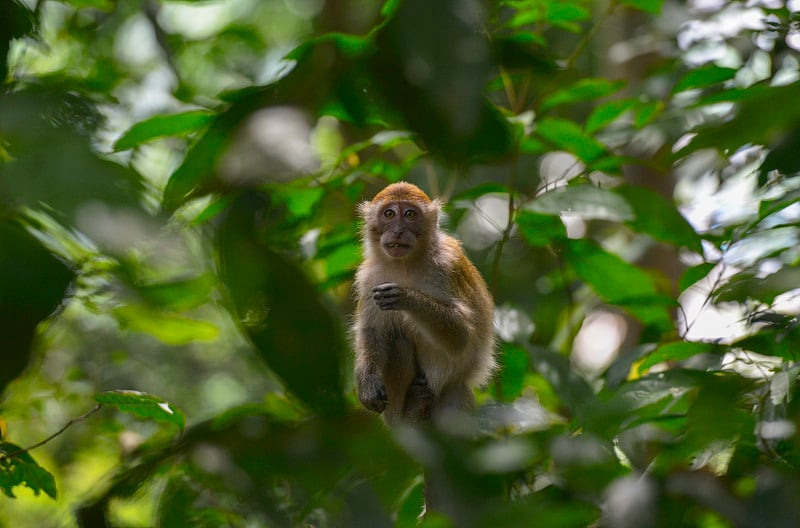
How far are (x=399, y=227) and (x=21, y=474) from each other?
3033mm

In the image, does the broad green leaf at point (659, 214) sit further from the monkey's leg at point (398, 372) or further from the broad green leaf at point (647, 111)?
the monkey's leg at point (398, 372)

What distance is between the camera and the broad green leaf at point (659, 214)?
3289 millimetres

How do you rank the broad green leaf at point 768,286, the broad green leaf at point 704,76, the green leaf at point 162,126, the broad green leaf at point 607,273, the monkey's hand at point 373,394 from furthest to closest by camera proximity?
the monkey's hand at point 373,394 → the broad green leaf at point 607,273 → the broad green leaf at point 704,76 → the broad green leaf at point 768,286 → the green leaf at point 162,126

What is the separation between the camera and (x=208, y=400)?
39.3ft

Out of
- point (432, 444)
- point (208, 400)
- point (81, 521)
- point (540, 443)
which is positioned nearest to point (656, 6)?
point (540, 443)

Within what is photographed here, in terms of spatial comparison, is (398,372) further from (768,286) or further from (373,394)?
(768,286)

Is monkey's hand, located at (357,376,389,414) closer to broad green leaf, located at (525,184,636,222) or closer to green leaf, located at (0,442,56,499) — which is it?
broad green leaf, located at (525,184,636,222)

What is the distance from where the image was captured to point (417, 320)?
4949mm

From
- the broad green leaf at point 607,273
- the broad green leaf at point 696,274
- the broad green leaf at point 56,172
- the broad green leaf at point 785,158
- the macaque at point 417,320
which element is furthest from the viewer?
the macaque at point 417,320

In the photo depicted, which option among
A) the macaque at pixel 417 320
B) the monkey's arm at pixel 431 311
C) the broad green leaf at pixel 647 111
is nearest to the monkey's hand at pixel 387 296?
the monkey's arm at pixel 431 311

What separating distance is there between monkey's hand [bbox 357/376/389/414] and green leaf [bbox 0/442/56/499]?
242 centimetres

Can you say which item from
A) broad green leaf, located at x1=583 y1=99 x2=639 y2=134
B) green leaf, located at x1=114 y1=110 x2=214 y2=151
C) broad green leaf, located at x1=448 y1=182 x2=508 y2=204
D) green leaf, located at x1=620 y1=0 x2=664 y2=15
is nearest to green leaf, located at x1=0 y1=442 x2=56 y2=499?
green leaf, located at x1=114 y1=110 x2=214 y2=151

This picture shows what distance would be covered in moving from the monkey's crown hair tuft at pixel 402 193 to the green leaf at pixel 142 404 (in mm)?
3057

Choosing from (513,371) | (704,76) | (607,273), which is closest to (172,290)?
(704,76)
